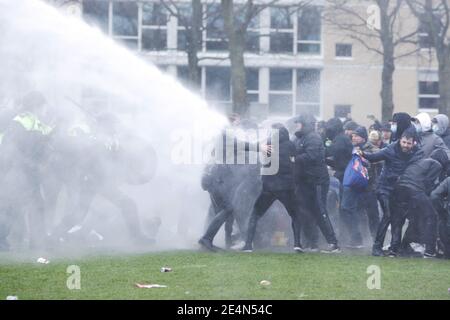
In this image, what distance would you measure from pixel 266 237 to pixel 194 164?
1685mm

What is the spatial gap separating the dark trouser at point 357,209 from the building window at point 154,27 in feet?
69.3

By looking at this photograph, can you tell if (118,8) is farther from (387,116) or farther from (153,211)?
(153,211)

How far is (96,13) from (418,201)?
26880mm

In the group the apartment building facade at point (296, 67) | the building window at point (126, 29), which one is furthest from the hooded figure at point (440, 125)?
the building window at point (126, 29)

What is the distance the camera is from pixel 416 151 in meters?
14.2

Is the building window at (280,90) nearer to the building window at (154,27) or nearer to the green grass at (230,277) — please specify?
the building window at (154,27)

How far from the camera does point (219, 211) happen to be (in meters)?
14.7

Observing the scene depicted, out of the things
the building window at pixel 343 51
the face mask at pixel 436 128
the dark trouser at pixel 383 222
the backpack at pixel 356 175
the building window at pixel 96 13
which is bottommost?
the dark trouser at pixel 383 222

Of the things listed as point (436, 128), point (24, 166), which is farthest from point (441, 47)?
point (24, 166)

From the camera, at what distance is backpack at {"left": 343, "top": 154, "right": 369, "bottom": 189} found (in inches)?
610

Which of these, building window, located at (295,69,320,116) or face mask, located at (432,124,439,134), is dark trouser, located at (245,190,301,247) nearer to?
face mask, located at (432,124,439,134)

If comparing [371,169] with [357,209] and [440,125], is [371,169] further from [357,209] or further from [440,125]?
[440,125]

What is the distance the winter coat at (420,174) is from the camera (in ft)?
45.9
